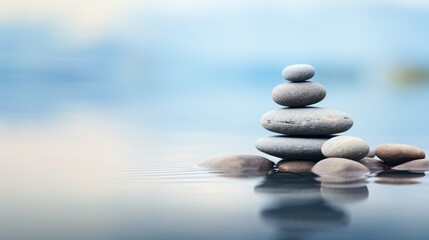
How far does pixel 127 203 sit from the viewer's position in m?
4.65

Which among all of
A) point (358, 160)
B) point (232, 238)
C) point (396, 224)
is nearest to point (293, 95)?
point (358, 160)

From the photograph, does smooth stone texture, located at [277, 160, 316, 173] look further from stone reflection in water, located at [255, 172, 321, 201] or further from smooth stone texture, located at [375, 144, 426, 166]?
smooth stone texture, located at [375, 144, 426, 166]

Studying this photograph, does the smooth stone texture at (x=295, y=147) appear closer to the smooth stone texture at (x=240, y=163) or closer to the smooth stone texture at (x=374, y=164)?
the smooth stone texture at (x=240, y=163)

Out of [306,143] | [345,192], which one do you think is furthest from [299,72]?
[345,192]

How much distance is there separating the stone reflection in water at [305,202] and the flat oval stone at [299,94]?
1070mm

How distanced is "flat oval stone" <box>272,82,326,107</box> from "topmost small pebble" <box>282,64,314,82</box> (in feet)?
0.24

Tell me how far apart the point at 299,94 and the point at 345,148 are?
84cm

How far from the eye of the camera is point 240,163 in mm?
6688

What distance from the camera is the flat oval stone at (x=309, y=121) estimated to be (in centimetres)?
660

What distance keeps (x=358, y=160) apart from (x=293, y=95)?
3.45 ft

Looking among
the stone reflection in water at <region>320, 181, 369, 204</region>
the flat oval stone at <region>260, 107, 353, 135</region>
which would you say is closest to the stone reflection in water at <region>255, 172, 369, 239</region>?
the stone reflection in water at <region>320, 181, 369, 204</region>

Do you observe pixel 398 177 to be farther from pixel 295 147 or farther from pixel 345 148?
pixel 295 147

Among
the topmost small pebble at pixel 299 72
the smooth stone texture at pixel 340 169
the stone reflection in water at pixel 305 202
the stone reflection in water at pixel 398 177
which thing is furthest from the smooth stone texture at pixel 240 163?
the stone reflection in water at pixel 398 177

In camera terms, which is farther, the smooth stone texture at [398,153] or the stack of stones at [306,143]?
the smooth stone texture at [398,153]
